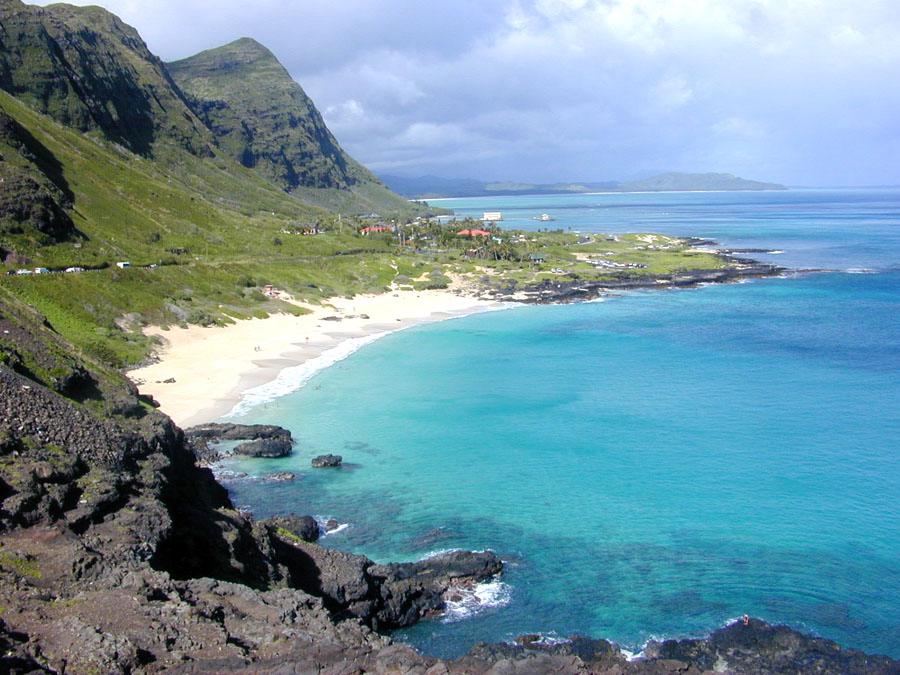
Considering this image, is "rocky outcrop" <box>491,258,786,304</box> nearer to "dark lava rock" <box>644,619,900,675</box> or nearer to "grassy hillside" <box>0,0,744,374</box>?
"grassy hillside" <box>0,0,744,374</box>

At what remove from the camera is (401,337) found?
3290 inches

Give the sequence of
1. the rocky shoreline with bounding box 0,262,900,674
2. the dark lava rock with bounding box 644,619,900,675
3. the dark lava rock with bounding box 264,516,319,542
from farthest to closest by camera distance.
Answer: the dark lava rock with bounding box 264,516,319,542, the dark lava rock with bounding box 644,619,900,675, the rocky shoreline with bounding box 0,262,900,674

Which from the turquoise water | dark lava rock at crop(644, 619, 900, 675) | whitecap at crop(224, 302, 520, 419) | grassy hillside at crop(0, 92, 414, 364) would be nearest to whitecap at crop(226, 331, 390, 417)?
whitecap at crop(224, 302, 520, 419)

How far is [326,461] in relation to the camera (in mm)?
44312

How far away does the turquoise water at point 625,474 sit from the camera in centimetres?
2964

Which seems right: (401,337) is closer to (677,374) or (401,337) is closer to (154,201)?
(677,374)

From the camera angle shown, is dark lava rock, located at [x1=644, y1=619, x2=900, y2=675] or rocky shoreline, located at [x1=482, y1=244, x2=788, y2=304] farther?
rocky shoreline, located at [x1=482, y1=244, x2=788, y2=304]

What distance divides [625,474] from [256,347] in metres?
42.2

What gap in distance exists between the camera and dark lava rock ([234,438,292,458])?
45219mm

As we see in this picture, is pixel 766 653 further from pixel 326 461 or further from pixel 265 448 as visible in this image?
pixel 265 448

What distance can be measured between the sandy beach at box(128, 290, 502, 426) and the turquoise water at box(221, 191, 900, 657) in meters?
4.27

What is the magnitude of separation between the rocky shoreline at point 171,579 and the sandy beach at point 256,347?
19.6 metres

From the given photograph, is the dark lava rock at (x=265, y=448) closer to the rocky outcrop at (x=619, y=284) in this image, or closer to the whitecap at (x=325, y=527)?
the whitecap at (x=325, y=527)

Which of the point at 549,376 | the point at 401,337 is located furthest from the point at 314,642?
the point at 401,337
